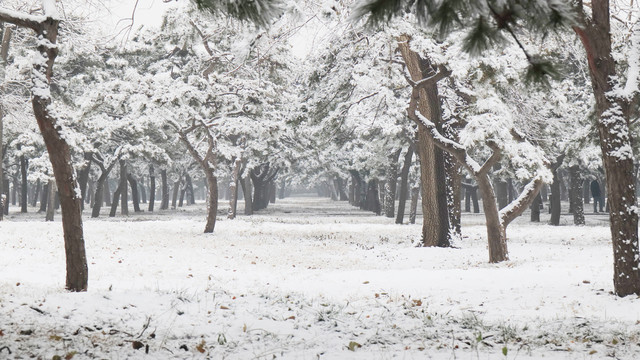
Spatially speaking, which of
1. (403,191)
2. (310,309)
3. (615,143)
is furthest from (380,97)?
(403,191)

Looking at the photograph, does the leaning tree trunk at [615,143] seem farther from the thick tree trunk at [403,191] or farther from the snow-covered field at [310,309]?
the thick tree trunk at [403,191]

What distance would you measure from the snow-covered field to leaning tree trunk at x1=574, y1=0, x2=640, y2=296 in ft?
2.03

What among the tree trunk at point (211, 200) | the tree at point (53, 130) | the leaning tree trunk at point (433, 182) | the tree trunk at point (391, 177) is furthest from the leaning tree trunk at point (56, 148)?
the tree trunk at point (391, 177)

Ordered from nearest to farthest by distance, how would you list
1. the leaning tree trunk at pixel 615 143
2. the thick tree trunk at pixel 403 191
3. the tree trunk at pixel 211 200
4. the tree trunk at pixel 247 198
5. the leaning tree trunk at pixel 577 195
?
the leaning tree trunk at pixel 615 143
the tree trunk at pixel 211 200
the leaning tree trunk at pixel 577 195
the thick tree trunk at pixel 403 191
the tree trunk at pixel 247 198

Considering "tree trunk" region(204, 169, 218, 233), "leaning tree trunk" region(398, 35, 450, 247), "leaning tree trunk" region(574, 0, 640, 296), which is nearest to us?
"leaning tree trunk" region(574, 0, 640, 296)

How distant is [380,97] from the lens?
1884 cm

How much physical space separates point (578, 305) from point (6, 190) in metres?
59.2

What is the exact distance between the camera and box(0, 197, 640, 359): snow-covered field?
5.96 metres

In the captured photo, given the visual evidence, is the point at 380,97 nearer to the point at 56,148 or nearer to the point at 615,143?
the point at 615,143

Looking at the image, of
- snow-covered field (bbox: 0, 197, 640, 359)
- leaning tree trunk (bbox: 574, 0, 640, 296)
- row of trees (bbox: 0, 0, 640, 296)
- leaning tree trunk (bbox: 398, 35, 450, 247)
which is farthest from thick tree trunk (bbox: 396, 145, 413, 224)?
leaning tree trunk (bbox: 574, 0, 640, 296)

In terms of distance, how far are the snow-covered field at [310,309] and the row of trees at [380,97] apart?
147 centimetres

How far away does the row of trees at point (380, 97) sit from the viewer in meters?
8.08

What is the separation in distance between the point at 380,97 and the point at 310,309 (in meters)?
11.8

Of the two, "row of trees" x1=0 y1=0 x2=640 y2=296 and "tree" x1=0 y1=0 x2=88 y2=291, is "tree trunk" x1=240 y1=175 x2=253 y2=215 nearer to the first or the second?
"row of trees" x1=0 y1=0 x2=640 y2=296
